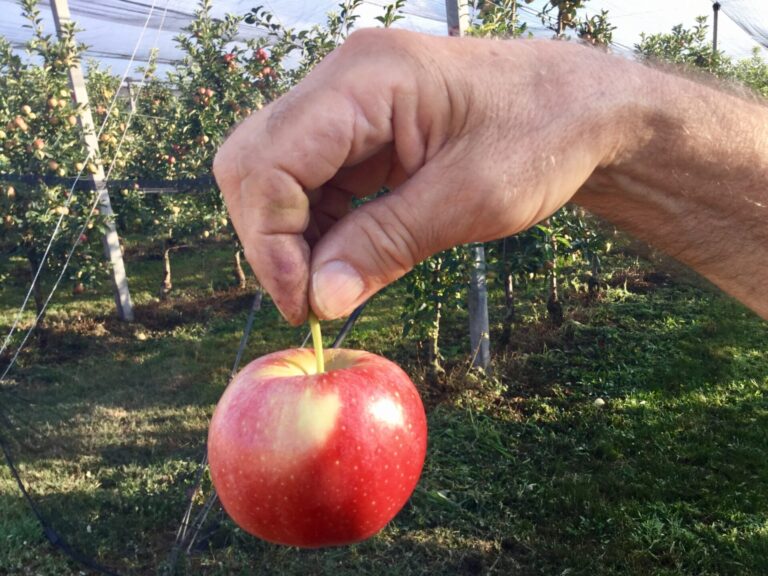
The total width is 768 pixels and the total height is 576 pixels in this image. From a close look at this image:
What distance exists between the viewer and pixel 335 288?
1091 millimetres

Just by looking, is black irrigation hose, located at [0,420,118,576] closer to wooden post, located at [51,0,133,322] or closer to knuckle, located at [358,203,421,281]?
knuckle, located at [358,203,421,281]

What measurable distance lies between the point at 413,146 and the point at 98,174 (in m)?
5.12

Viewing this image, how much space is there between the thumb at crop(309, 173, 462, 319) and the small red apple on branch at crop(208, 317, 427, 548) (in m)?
0.07

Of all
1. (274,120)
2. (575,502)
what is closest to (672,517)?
(575,502)

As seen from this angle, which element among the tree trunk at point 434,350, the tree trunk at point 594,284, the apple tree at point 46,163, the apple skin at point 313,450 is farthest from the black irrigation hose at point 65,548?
the tree trunk at point 594,284

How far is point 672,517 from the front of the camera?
2.90 metres

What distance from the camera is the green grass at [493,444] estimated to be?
274cm

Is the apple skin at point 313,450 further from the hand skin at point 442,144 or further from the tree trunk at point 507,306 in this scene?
the tree trunk at point 507,306

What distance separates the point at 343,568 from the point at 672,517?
140 centimetres

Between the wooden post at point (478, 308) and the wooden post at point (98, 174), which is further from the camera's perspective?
the wooden post at point (98, 174)

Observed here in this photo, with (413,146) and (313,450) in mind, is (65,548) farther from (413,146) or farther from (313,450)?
(413,146)

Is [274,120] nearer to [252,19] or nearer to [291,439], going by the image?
[291,439]

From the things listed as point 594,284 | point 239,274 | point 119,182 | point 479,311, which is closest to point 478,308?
point 479,311

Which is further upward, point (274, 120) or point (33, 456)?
point (274, 120)
